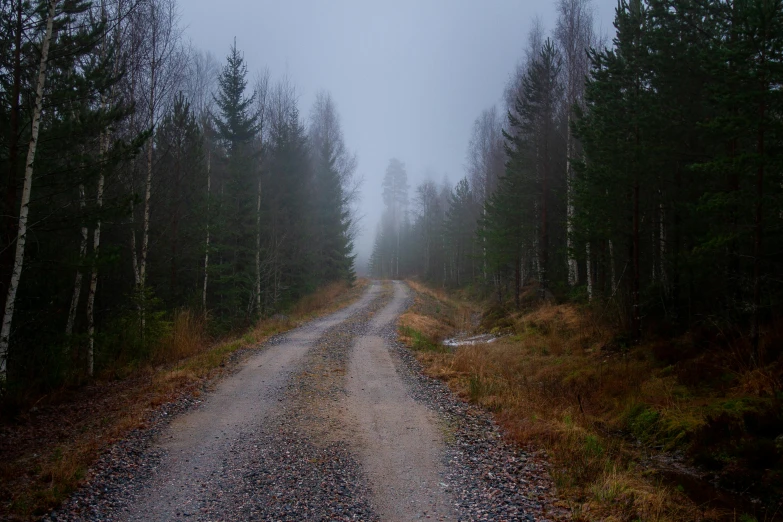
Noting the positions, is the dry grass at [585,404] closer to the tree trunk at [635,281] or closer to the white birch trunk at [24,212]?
the tree trunk at [635,281]

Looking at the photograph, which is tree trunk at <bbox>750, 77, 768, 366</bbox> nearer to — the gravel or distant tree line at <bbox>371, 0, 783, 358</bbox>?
distant tree line at <bbox>371, 0, 783, 358</bbox>

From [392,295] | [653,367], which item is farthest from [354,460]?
[392,295]

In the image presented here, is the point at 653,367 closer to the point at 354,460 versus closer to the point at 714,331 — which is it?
the point at 714,331

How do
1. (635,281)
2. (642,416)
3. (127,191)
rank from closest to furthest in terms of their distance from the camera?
1. (642,416)
2. (635,281)
3. (127,191)

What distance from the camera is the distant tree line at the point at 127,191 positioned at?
814cm

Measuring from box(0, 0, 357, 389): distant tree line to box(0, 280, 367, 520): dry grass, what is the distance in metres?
0.82

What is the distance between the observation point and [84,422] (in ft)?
23.7

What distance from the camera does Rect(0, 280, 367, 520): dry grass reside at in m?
4.64

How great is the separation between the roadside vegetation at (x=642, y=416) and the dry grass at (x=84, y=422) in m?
5.49

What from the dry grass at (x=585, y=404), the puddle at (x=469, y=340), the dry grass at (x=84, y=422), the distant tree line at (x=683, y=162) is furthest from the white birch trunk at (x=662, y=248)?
the dry grass at (x=84, y=422)

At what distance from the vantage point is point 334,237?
3509cm

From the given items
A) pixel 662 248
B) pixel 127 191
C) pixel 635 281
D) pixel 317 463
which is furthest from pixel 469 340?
pixel 127 191

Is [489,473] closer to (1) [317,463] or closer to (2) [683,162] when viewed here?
(1) [317,463]

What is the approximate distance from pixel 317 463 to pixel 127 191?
38.5 ft
